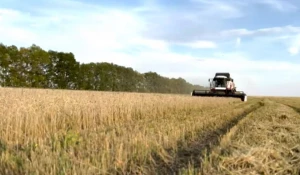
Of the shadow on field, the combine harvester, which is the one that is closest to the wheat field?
the shadow on field

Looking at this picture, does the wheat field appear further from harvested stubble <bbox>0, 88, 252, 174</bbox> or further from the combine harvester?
the combine harvester

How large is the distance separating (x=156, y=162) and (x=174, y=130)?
276 centimetres

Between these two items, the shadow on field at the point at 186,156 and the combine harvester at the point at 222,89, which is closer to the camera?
the shadow on field at the point at 186,156

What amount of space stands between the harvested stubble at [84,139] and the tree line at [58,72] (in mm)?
35955

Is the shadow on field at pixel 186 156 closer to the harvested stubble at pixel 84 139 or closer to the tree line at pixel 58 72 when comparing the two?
the harvested stubble at pixel 84 139

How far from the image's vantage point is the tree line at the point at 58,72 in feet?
144

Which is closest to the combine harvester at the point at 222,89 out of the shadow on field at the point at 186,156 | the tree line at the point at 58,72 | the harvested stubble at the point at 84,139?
the harvested stubble at the point at 84,139

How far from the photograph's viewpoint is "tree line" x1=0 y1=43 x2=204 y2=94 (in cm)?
4377

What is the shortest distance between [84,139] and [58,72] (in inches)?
1843

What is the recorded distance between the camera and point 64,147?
5.75 meters

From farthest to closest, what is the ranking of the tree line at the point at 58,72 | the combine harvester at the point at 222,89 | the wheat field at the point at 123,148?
the tree line at the point at 58,72
the combine harvester at the point at 222,89
the wheat field at the point at 123,148

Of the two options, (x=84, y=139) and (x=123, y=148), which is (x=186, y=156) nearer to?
(x=123, y=148)

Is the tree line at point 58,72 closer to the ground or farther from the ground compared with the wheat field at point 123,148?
farther from the ground

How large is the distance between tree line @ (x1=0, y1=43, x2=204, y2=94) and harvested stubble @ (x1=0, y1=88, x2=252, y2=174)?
118ft
